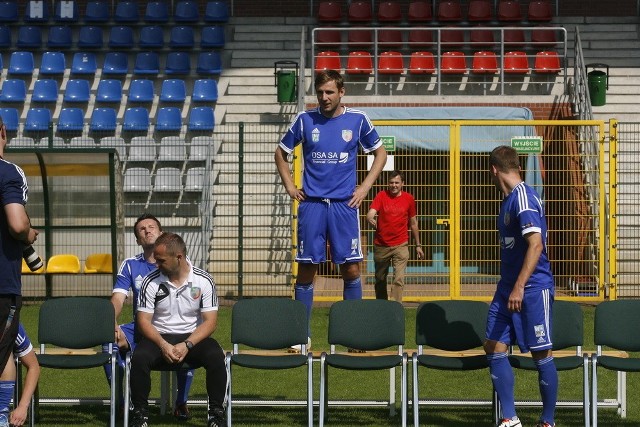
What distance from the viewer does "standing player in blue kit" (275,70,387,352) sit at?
9.12 metres

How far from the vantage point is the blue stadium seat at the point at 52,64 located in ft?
65.3

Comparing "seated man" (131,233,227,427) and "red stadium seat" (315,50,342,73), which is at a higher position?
"red stadium seat" (315,50,342,73)

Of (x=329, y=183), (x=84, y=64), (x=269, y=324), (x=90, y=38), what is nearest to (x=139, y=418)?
(x=269, y=324)

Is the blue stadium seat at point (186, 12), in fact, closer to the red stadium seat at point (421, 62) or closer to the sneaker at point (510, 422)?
the red stadium seat at point (421, 62)

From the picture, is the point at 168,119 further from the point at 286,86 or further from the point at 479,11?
the point at 479,11

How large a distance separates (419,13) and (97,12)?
5.62 metres

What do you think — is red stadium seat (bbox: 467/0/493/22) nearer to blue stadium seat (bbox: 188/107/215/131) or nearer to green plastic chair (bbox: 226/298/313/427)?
blue stadium seat (bbox: 188/107/215/131)

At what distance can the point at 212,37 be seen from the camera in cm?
2008

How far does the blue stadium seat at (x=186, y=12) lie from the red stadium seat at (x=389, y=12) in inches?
125

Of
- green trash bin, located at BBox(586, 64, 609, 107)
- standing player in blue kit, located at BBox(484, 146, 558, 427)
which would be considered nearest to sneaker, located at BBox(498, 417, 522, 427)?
standing player in blue kit, located at BBox(484, 146, 558, 427)

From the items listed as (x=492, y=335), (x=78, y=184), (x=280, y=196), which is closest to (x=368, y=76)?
(x=280, y=196)

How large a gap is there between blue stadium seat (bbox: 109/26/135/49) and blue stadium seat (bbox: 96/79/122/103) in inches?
36.0

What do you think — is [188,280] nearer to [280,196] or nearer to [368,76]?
[280,196]

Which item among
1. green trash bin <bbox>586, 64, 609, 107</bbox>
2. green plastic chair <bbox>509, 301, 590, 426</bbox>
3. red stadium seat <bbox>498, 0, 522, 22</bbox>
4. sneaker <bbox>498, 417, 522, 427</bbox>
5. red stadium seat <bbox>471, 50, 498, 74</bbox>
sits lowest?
sneaker <bbox>498, 417, 522, 427</bbox>
